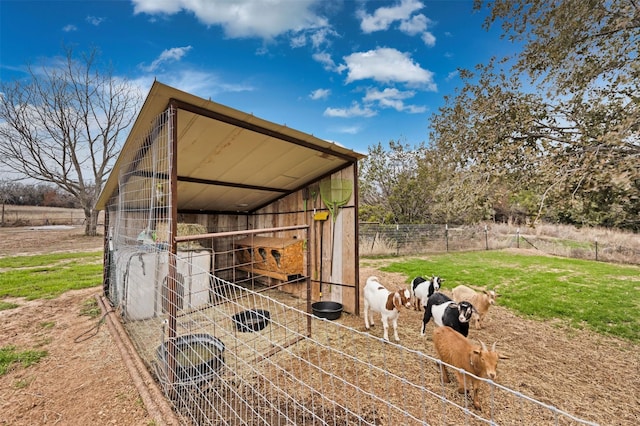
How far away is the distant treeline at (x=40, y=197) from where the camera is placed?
18266 millimetres

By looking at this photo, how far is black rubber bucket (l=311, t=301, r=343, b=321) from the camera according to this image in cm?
381

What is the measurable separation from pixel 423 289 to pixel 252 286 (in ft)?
8.45

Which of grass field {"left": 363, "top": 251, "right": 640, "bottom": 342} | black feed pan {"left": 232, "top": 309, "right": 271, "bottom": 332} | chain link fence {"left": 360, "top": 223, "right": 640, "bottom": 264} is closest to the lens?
black feed pan {"left": 232, "top": 309, "right": 271, "bottom": 332}

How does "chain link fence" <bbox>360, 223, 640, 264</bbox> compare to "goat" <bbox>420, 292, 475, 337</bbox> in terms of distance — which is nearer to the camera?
"goat" <bbox>420, 292, 475, 337</bbox>

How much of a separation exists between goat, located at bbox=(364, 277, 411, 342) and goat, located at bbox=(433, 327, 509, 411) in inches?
29.5

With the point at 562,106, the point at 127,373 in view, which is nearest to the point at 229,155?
the point at 127,373

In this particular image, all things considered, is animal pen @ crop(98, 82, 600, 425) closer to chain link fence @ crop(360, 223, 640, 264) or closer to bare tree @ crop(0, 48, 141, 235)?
chain link fence @ crop(360, 223, 640, 264)

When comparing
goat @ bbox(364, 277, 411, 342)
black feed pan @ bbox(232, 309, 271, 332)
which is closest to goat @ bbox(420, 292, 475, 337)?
goat @ bbox(364, 277, 411, 342)

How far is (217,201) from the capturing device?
5.04 m

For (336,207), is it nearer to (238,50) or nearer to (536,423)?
(536,423)

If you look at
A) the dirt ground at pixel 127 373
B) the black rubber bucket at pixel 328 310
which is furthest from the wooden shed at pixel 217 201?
the dirt ground at pixel 127 373

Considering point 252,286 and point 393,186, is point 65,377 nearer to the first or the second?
point 252,286

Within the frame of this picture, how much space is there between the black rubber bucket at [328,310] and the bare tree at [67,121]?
16003mm

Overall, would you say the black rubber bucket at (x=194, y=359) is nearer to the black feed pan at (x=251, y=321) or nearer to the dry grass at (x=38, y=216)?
the black feed pan at (x=251, y=321)
